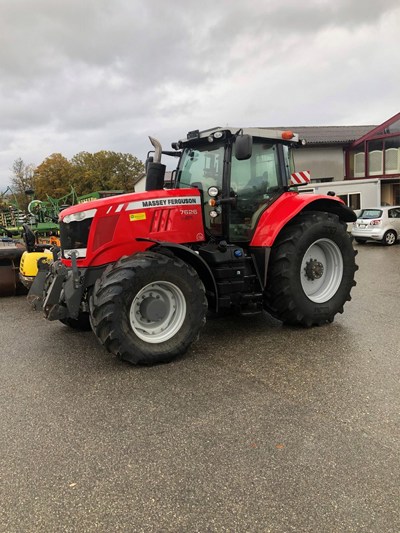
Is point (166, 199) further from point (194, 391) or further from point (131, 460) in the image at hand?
point (131, 460)

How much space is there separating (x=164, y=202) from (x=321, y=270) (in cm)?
225

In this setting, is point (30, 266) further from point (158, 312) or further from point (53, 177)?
point (53, 177)

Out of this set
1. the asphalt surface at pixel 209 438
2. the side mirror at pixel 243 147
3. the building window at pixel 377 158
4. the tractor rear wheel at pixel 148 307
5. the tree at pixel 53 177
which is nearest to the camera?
the asphalt surface at pixel 209 438

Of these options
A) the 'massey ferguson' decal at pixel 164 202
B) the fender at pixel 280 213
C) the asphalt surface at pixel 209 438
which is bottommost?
the asphalt surface at pixel 209 438

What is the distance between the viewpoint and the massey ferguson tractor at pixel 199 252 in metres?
4.00

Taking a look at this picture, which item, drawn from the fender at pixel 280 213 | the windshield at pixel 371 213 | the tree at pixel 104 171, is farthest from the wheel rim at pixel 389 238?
the tree at pixel 104 171

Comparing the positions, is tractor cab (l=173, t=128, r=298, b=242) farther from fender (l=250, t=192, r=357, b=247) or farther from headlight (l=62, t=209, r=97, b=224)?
headlight (l=62, t=209, r=97, b=224)

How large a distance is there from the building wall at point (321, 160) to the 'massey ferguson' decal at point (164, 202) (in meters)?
20.8

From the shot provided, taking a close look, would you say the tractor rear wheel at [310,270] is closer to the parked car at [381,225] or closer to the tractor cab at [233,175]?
the tractor cab at [233,175]

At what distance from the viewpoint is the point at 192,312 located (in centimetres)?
419

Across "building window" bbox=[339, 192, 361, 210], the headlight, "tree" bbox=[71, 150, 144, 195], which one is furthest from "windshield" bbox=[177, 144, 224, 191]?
"tree" bbox=[71, 150, 144, 195]

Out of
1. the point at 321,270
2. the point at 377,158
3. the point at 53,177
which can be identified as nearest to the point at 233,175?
the point at 321,270

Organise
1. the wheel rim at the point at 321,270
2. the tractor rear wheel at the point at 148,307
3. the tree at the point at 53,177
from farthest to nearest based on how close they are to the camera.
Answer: the tree at the point at 53,177 < the wheel rim at the point at 321,270 < the tractor rear wheel at the point at 148,307

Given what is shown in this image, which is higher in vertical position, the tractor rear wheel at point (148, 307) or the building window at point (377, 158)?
the building window at point (377, 158)
